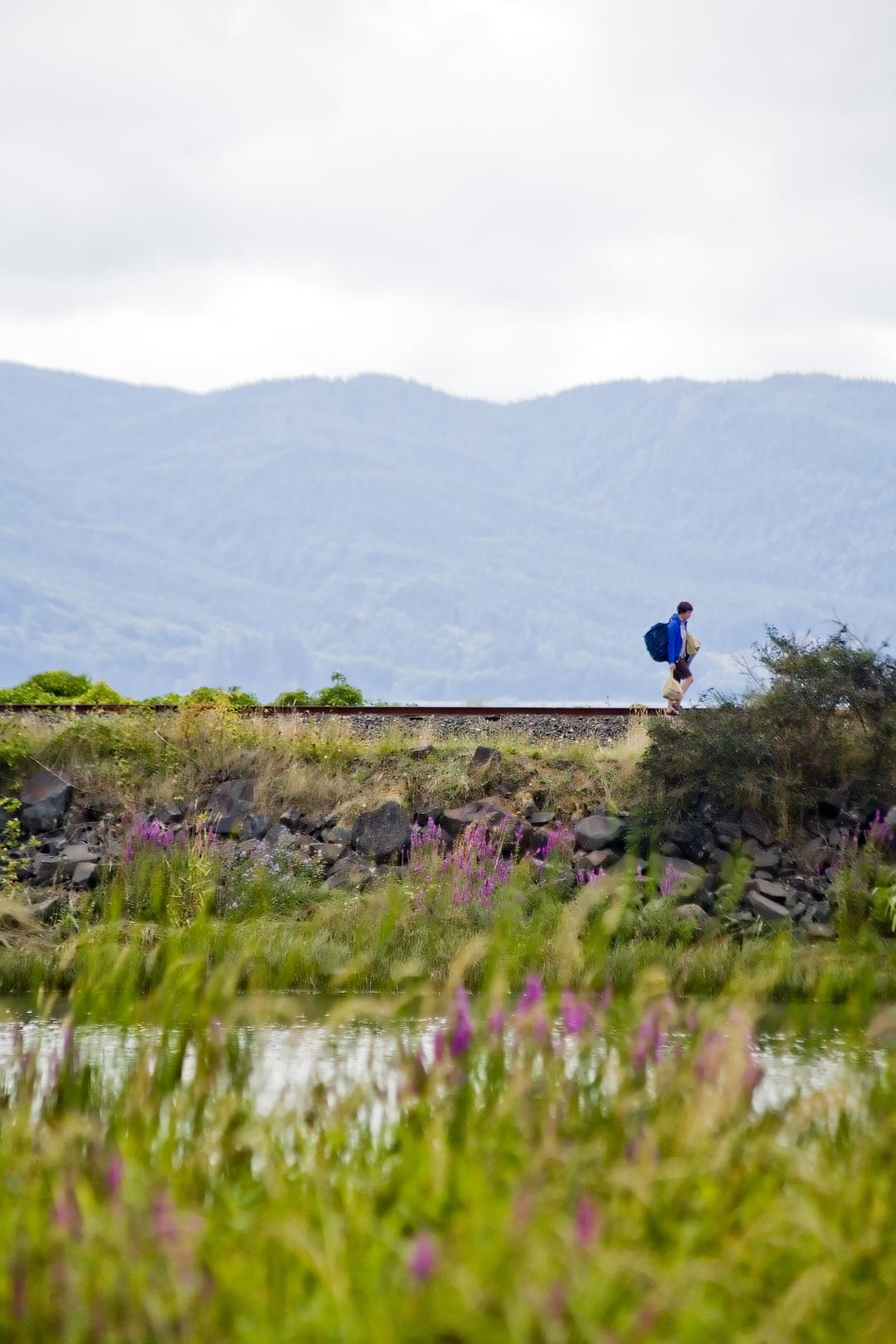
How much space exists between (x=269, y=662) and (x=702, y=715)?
183 metres

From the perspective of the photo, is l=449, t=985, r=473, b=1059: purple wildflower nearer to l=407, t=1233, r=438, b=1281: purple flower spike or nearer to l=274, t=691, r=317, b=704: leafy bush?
l=407, t=1233, r=438, b=1281: purple flower spike

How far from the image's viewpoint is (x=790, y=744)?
15562mm

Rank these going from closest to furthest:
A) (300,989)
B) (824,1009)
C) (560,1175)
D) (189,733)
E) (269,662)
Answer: (560,1175), (824,1009), (300,989), (189,733), (269,662)

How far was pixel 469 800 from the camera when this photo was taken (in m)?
16.1

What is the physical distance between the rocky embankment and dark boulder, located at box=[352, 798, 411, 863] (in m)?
0.01

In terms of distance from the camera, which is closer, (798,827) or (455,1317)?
(455,1317)

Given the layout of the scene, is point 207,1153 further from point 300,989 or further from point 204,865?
point 204,865

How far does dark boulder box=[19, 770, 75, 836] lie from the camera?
638 inches

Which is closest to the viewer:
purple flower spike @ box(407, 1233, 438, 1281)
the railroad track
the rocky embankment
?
purple flower spike @ box(407, 1233, 438, 1281)

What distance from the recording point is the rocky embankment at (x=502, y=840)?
1405 cm

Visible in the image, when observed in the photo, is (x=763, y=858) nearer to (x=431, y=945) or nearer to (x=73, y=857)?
(x=431, y=945)

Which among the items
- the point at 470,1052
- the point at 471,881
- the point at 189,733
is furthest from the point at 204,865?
the point at 470,1052

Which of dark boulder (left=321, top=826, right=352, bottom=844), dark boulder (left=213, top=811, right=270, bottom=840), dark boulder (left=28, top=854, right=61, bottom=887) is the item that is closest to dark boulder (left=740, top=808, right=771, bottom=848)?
dark boulder (left=321, top=826, right=352, bottom=844)

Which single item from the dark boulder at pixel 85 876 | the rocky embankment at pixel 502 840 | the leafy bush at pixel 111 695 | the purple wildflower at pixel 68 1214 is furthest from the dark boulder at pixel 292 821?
the purple wildflower at pixel 68 1214
